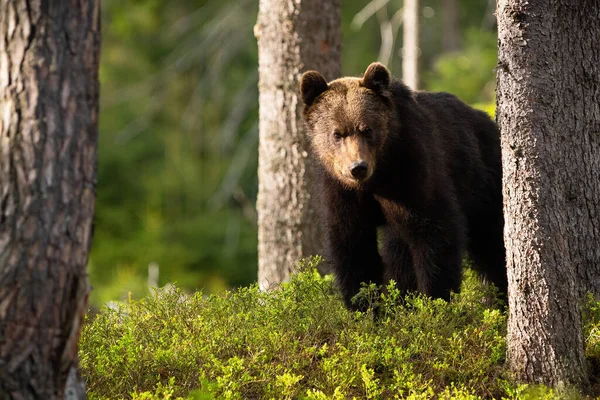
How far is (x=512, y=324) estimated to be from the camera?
479cm

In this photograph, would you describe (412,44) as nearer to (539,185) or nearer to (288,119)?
(288,119)

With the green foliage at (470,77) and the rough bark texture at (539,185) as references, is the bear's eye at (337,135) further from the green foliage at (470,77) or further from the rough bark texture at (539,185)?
the green foliage at (470,77)

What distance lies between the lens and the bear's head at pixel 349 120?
5.70 meters

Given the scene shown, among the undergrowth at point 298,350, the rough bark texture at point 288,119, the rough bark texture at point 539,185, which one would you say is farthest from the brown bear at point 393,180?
the rough bark texture at point 288,119

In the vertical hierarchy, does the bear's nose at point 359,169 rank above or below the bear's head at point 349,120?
below

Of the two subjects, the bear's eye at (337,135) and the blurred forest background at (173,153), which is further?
the blurred forest background at (173,153)

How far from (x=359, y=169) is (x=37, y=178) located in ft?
8.40

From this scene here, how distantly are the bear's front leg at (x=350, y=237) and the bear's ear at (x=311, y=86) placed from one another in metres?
0.77

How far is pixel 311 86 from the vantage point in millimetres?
6188

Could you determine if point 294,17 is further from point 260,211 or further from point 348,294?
point 348,294

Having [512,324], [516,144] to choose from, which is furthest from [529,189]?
[512,324]

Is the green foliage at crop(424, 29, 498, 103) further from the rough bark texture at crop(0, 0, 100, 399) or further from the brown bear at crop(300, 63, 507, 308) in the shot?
the rough bark texture at crop(0, 0, 100, 399)

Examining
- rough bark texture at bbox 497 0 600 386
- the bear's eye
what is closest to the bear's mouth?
the bear's eye

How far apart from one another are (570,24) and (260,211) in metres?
3.68
